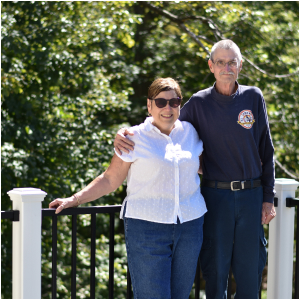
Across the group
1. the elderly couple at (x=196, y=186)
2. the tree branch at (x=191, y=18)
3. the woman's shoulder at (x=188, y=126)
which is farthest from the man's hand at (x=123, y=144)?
the tree branch at (x=191, y=18)

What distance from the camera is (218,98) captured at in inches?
102

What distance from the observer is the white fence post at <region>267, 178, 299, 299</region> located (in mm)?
3293

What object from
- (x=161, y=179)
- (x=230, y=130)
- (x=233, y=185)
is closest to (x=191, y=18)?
(x=230, y=130)

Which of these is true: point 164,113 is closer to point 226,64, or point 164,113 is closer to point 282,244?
point 226,64

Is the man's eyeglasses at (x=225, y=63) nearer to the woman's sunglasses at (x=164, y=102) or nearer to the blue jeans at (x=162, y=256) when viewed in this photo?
the woman's sunglasses at (x=164, y=102)

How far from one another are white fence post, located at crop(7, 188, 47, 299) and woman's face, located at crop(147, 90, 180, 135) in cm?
79

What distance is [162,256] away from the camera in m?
2.29

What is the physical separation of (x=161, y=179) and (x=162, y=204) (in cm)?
13

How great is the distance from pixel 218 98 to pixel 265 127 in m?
0.34

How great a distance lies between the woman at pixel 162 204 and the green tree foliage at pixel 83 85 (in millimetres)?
4109

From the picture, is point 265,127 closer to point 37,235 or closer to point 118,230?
point 37,235

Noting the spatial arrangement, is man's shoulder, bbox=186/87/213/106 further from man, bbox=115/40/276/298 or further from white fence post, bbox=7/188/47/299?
white fence post, bbox=7/188/47/299

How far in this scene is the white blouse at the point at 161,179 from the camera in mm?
2311

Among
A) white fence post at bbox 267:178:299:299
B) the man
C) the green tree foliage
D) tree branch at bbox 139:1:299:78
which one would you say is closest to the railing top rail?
the man
